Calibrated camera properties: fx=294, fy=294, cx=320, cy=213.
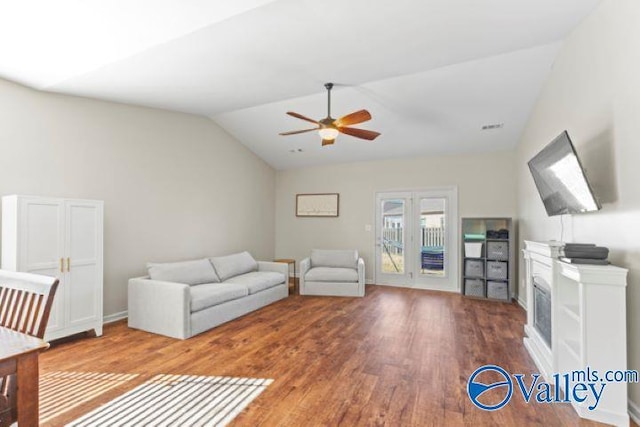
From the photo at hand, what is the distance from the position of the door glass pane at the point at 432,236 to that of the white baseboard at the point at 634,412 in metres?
3.73

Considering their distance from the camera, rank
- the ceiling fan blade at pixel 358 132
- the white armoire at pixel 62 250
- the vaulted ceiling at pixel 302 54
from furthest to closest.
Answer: the ceiling fan blade at pixel 358 132
the white armoire at pixel 62 250
the vaulted ceiling at pixel 302 54

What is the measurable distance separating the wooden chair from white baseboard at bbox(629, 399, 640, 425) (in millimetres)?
3545

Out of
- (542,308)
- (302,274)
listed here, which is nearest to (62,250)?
(302,274)

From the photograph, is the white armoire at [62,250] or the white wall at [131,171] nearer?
the white armoire at [62,250]

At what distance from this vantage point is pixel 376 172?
6336 mm

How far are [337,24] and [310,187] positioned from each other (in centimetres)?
458

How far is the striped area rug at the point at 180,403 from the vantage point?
76.4 inches

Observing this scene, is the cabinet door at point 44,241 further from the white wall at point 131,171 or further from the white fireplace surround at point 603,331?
the white fireplace surround at point 603,331

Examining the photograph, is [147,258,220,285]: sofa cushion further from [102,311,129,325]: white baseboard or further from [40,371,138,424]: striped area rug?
[40,371,138,424]: striped area rug

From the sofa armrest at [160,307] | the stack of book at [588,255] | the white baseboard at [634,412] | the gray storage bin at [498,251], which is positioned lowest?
the white baseboard at [634,412]

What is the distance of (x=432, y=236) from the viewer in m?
5.84

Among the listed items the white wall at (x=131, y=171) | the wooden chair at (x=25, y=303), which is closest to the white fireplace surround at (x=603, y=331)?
the wooden chair at (x=25, y=303)

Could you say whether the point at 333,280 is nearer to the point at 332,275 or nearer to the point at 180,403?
the point at 332,275

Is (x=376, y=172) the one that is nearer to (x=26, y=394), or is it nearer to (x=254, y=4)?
(x=254, y=4)
